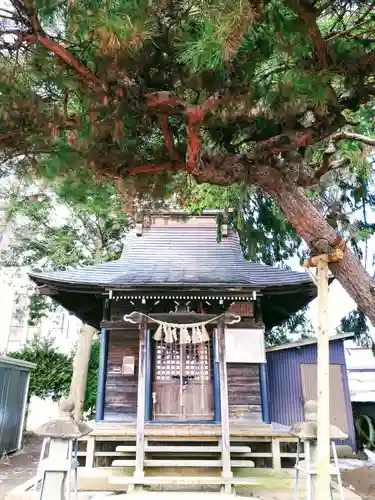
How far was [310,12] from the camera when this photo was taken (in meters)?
2.79

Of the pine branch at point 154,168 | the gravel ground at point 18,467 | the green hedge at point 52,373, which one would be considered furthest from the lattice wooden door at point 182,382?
the green hedge at point 52,373

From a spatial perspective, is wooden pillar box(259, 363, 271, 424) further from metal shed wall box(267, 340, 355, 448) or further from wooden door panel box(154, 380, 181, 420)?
metal shed wall box(267, 340, 355, 448)

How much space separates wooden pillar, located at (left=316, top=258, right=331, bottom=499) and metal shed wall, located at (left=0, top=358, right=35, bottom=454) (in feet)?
24.8

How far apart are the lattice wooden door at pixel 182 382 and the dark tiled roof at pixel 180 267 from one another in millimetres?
1426

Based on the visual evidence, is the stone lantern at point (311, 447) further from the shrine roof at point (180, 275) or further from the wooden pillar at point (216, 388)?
the shrine roof at point (180, 275)

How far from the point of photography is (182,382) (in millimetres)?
7457

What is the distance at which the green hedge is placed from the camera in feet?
41.4

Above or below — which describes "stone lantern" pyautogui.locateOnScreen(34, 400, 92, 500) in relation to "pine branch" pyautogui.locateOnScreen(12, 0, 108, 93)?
below

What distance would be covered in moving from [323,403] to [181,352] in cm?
473

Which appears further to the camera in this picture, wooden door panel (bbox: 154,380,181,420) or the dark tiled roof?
wooden door panel (bbox: 154,380,181,420)

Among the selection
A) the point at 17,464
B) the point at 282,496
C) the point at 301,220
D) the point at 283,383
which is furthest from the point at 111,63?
the point at 283,383

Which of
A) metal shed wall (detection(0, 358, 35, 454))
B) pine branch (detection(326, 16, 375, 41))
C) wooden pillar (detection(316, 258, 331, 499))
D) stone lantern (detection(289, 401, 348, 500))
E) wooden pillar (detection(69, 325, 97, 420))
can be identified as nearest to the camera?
wooden pillar (detection(316, 258, 331, 499))

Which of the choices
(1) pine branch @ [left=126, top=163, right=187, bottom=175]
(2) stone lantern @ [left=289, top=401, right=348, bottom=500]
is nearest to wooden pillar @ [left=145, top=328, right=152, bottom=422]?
(2) stone lantern @ [left=289, top=401, right=348, bottom=500]

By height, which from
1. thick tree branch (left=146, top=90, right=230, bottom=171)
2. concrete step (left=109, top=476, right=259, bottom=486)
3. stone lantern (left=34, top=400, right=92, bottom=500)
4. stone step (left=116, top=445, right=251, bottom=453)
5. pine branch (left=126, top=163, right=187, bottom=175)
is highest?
thick tree branch (left=146, top=90, right=230, bottom=171)
